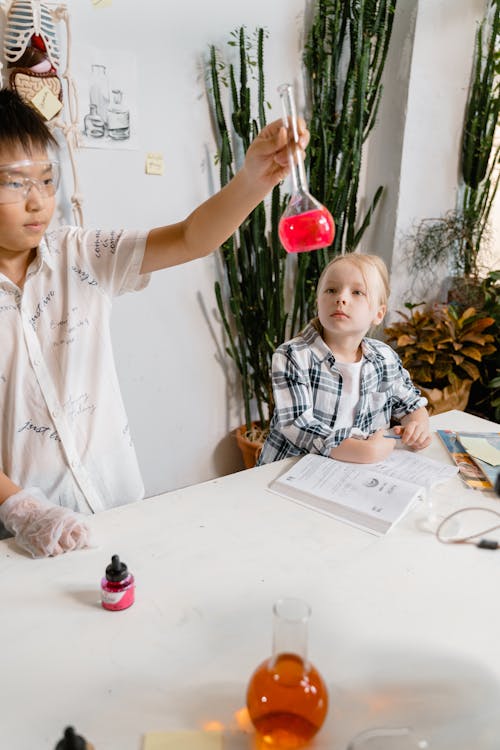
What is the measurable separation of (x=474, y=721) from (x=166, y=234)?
1.12m

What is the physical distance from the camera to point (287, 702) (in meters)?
→ 0.62

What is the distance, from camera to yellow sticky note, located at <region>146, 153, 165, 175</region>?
232 centimetres

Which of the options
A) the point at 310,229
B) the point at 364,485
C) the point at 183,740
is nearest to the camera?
the point at 183,740

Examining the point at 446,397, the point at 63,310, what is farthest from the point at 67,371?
the point at 446,397

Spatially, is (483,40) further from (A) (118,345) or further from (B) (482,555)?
(B) (482,555)

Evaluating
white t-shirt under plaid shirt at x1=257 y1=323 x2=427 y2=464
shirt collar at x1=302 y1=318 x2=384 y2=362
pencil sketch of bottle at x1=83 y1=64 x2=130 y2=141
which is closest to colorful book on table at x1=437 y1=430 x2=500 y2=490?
white t-shirt under plaid shirt at x1=257 y1=323 x2=427 y2=464

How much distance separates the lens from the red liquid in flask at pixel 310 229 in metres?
0.95

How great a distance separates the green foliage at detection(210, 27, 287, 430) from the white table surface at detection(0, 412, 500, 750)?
5.08ft

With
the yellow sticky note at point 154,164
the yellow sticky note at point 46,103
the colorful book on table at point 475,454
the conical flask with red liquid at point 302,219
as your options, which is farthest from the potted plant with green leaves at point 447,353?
the conical flask with red liquid at point 302,219

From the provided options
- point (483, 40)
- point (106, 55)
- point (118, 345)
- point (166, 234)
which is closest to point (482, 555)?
point (166, 234)

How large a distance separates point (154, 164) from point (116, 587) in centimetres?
191

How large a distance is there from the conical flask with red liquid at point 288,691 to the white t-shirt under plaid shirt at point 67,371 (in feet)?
2.71

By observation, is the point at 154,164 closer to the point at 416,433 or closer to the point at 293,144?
the point at 293,144

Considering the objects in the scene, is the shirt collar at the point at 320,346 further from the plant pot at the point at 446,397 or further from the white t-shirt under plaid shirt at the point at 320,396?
the plant pot at the point at 446,397
